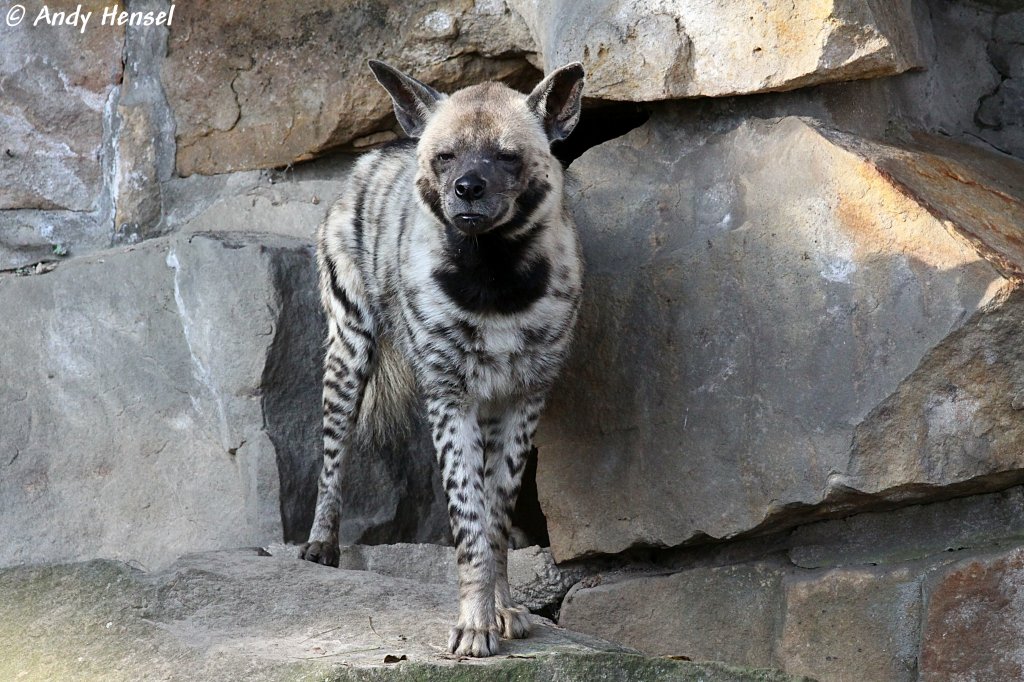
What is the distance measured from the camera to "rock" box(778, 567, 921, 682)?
332 centimetres

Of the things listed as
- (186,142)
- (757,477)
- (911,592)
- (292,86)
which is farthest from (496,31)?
(911,592)

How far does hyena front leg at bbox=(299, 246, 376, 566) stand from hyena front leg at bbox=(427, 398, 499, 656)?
65cm

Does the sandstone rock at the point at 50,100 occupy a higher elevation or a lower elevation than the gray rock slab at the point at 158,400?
higher

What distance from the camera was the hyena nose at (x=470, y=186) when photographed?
11.0 ft

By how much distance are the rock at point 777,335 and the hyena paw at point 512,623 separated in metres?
0.58

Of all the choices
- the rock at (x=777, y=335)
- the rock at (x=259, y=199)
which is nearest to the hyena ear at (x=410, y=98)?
the rock at (x=777, y=335)

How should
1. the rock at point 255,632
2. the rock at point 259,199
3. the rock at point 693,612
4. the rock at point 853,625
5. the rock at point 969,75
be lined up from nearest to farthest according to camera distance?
1. the rock at point 255,632
2. the rock at point 853,625
3. the rock at point 693,612
4. the rock at point 969,75
5. the rock at point 259,199

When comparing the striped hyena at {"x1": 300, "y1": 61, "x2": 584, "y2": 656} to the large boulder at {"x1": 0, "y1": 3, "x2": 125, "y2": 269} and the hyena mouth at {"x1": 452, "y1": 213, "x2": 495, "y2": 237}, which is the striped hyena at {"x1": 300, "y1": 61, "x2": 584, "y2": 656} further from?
the large boulder at {"x1": 0, "y1": 3, "x2": 125, "y2": 269}

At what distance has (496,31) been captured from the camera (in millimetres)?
4281

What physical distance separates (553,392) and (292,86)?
1.46 metres

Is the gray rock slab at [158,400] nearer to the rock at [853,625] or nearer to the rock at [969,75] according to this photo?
the rock at [853,625]

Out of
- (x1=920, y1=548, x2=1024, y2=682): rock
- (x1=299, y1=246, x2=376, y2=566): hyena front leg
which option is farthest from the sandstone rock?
(x1=920, y1=548, x2=1024, y2=682): rock

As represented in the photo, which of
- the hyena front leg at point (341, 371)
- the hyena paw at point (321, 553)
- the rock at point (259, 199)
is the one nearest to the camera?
the hyena paw at point (321, 553)

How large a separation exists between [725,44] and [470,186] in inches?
34.4
